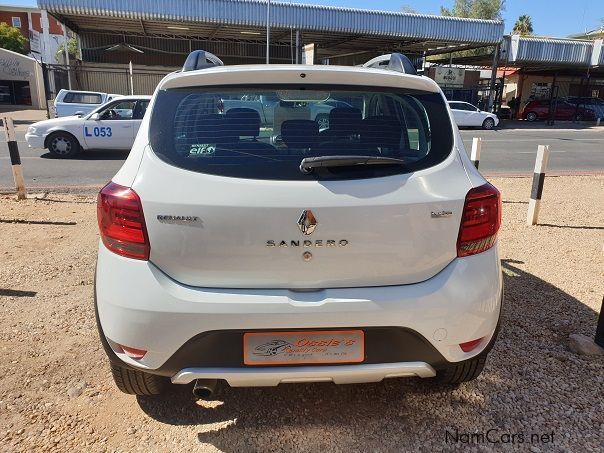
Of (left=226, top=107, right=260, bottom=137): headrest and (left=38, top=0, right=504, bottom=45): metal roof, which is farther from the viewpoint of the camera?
(left=38, top=0, right=504, bottom=45): metal roof

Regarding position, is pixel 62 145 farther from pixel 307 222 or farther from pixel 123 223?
pixel 307 222

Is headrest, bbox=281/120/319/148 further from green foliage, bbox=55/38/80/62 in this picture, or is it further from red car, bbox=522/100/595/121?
green foliage, bbox=55/38/80/62

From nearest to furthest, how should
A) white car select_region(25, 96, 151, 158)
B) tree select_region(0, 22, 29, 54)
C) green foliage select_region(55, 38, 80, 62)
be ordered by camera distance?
1. white car select_region(25, 96, 151, 158)
2. green foliage select_region(55, 38, 80, 62)
3. tree select_region(0, 22, 29, 54)

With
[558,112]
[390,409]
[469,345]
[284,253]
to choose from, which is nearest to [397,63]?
[284,253]

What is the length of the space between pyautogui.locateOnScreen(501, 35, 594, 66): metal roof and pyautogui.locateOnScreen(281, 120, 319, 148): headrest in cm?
3463

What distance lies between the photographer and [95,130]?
12547 millimetres

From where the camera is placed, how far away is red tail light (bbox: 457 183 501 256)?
2230 mm

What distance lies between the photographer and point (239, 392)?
9.11 feet

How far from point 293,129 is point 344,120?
26cm

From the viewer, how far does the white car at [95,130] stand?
40.7 feet

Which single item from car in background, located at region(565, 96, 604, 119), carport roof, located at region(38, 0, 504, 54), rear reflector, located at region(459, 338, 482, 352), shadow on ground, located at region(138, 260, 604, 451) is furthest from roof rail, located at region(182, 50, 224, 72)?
car in background, located at region(565, 96, 604, 119)

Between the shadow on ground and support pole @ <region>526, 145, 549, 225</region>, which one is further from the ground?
support pole @ <region>526, 145, 549, 225</region>

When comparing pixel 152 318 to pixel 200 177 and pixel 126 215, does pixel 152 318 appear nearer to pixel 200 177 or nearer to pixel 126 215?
pixel 126 215

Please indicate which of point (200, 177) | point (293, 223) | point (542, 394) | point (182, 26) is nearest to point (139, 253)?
point (200, 177)
